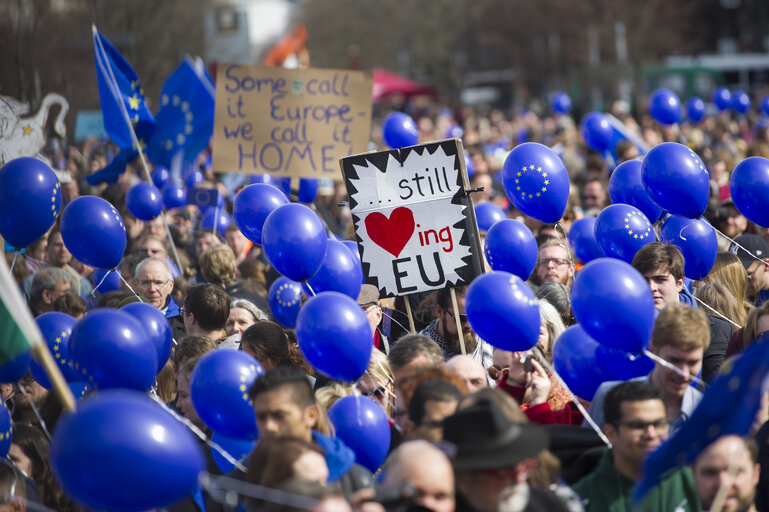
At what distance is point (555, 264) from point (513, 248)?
2.00 feet

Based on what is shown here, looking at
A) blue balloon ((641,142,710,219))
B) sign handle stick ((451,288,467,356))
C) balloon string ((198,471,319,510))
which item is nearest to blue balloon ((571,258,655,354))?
sign handle stick ((451,288,467,356))

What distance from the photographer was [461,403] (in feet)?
11.3

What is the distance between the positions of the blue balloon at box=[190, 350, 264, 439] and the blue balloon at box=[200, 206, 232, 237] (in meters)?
5.28

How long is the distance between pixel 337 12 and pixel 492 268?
164ft

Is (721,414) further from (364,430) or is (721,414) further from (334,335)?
(334,335)

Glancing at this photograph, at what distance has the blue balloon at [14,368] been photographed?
14.5 ft

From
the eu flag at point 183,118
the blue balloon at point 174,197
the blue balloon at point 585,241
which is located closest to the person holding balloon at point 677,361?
the blue balloon at point 585,241

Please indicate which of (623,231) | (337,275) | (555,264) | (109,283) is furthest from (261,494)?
(109,283)

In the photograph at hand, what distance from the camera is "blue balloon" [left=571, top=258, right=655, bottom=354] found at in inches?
162

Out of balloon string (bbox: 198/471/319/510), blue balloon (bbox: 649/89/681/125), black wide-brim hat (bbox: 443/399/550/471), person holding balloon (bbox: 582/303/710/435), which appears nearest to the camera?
balloon string (bbox: 198/471/319/510)

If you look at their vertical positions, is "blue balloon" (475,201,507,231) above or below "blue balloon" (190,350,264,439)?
above

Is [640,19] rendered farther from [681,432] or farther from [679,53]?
[681,432]

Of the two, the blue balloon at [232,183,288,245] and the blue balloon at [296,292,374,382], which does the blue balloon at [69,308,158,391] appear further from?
the blue balloon at [232,183,288,245]

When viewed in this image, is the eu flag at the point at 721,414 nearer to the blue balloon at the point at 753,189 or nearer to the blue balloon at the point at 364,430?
the blue balloon at the point at 364,430
